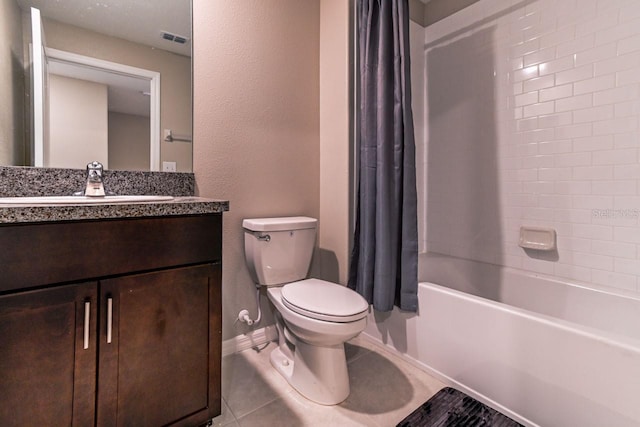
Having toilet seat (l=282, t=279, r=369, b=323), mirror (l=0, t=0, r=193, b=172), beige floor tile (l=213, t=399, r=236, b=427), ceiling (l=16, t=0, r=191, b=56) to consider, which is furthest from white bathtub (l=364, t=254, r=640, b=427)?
ceiling (l=16, t=0, r=191, b=56)

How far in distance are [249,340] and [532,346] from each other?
55.4 inches

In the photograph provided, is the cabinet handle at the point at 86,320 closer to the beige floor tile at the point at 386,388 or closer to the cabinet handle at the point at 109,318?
the cabinet handle at the point at 109,318

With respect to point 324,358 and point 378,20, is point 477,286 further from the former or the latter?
point 378,20

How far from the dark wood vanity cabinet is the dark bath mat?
0.81m

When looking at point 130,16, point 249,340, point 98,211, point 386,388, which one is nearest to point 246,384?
point 249,340

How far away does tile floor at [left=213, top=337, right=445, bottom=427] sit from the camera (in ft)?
3.98

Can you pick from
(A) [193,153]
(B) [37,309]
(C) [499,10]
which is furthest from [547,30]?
(B) [37,309]

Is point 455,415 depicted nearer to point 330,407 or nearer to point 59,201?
point 330,407

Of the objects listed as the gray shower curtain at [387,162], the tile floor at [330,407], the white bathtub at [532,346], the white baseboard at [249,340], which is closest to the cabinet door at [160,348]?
the tile floor at [330,407]

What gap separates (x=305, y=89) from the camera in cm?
195

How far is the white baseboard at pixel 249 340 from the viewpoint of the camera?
1.69m

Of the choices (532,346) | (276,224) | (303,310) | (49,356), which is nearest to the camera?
(49,356)

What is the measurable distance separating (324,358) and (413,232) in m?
0.77

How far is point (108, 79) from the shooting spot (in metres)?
1.37
